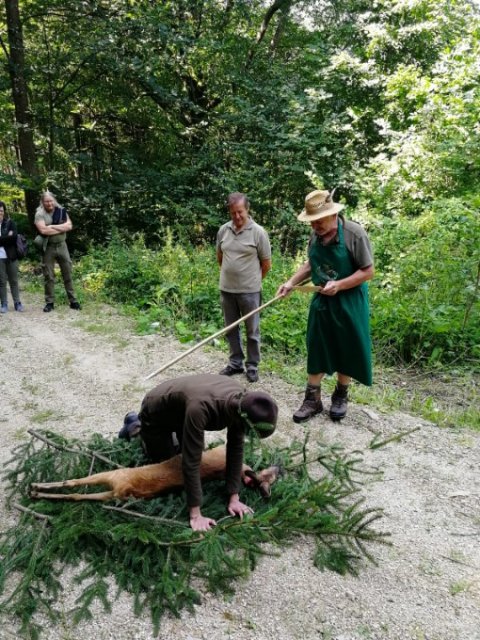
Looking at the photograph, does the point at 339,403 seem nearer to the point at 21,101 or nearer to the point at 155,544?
the point at 155,544

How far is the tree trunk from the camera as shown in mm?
9984

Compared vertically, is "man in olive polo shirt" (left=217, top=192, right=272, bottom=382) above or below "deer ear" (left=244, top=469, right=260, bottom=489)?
above

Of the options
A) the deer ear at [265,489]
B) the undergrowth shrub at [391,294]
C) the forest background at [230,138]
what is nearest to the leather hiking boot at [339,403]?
the deer ear at [265,489]

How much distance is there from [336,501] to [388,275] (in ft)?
13.5

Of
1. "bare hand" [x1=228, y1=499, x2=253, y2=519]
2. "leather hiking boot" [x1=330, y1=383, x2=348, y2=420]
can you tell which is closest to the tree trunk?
"leather hiking boot" [x1=330, y1=383, x2=348, y2=420]

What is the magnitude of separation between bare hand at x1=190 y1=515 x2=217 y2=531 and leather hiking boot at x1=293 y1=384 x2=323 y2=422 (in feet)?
5.93

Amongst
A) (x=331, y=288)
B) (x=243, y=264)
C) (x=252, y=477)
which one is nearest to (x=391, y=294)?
(x=243, y=264)

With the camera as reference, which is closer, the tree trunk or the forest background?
the forest background

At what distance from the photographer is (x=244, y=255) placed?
4992 mm

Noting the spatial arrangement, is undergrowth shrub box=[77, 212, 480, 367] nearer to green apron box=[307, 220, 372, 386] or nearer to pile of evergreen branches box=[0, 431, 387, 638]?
green apron box=[307, 220, 372, 386]

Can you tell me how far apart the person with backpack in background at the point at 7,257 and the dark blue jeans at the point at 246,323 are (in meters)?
4.24

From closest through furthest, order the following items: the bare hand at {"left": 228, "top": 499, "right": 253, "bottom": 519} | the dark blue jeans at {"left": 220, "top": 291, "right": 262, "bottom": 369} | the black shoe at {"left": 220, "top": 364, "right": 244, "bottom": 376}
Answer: the bare hand at {"left": 228, "top": 499, "right": 253, "bottom": 519}, the dark blue jeans at {"left": 220, "top": 291, "right": 262, "bottom": 369}, the black shoe at {"left": 220, "top": 364, "right": 244, "bottom": 376}

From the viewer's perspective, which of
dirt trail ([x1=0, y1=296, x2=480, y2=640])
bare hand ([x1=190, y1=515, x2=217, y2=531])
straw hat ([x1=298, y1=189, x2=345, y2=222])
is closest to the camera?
dirt trail ([x1=0, y1=296, x2=480, y2=640])

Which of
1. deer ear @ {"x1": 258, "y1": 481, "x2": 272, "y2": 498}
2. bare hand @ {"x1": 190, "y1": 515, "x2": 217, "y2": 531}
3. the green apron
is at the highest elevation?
the green apron
